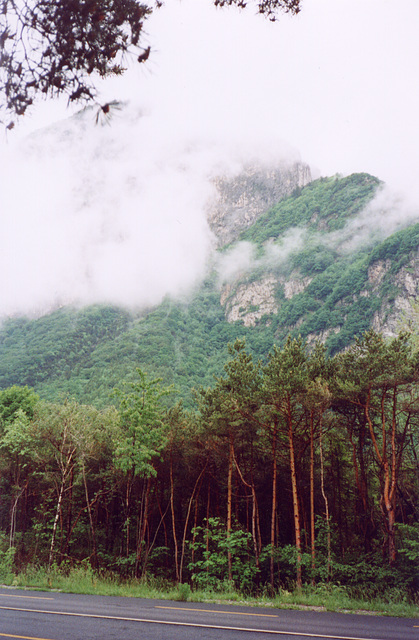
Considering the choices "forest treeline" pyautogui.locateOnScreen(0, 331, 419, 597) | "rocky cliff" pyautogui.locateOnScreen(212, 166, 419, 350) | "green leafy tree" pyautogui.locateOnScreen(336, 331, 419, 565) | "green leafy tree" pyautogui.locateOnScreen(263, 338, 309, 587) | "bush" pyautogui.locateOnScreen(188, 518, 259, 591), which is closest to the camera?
"green leafy tree" pyautogui.locateOnScreen(336, 331, 419, 565)

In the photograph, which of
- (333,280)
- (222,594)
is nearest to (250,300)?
(333,280)

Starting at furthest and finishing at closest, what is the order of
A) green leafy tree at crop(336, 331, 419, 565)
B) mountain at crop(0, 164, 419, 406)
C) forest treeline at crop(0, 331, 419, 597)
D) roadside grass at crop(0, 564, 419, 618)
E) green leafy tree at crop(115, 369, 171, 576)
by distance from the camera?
mountain at crop(0, 164, 419, 406), green leafy tree at crop(115, 369, 171, 576), forest treeline at crop(0, 331, 419, 597), green leafy tree at crop(336, 331, 419, 565), roadside grass at crop(0, 564, 419, 618)

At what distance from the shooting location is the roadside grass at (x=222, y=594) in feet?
33.1

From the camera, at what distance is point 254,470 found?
75.0 feet

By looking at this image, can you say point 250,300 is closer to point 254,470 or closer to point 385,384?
point 254,470

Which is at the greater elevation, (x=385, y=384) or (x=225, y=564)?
(x=385, y=384)

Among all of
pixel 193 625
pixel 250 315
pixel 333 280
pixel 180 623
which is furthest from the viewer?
pixel 250 315

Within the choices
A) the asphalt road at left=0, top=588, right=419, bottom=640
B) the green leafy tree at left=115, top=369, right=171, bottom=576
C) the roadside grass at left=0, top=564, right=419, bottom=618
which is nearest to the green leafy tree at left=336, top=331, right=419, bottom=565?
the roadside grass at left=0, top=564, right=419, bottom=618

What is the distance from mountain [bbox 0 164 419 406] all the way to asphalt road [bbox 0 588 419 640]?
5636 cm

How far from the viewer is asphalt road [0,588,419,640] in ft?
19.8

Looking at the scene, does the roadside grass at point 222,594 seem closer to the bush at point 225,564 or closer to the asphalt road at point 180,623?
the asphalt road at point 180,623

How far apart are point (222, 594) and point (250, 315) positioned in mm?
146600

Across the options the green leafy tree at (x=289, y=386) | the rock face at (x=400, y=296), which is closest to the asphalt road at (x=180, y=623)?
the green leafy tree at (x=289, y=386)

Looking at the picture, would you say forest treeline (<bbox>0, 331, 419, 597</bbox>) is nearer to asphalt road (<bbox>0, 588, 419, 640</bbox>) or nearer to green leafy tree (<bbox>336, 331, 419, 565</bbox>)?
green leafy tree (<bbox>336, 331, 419, 565</bbox>)
